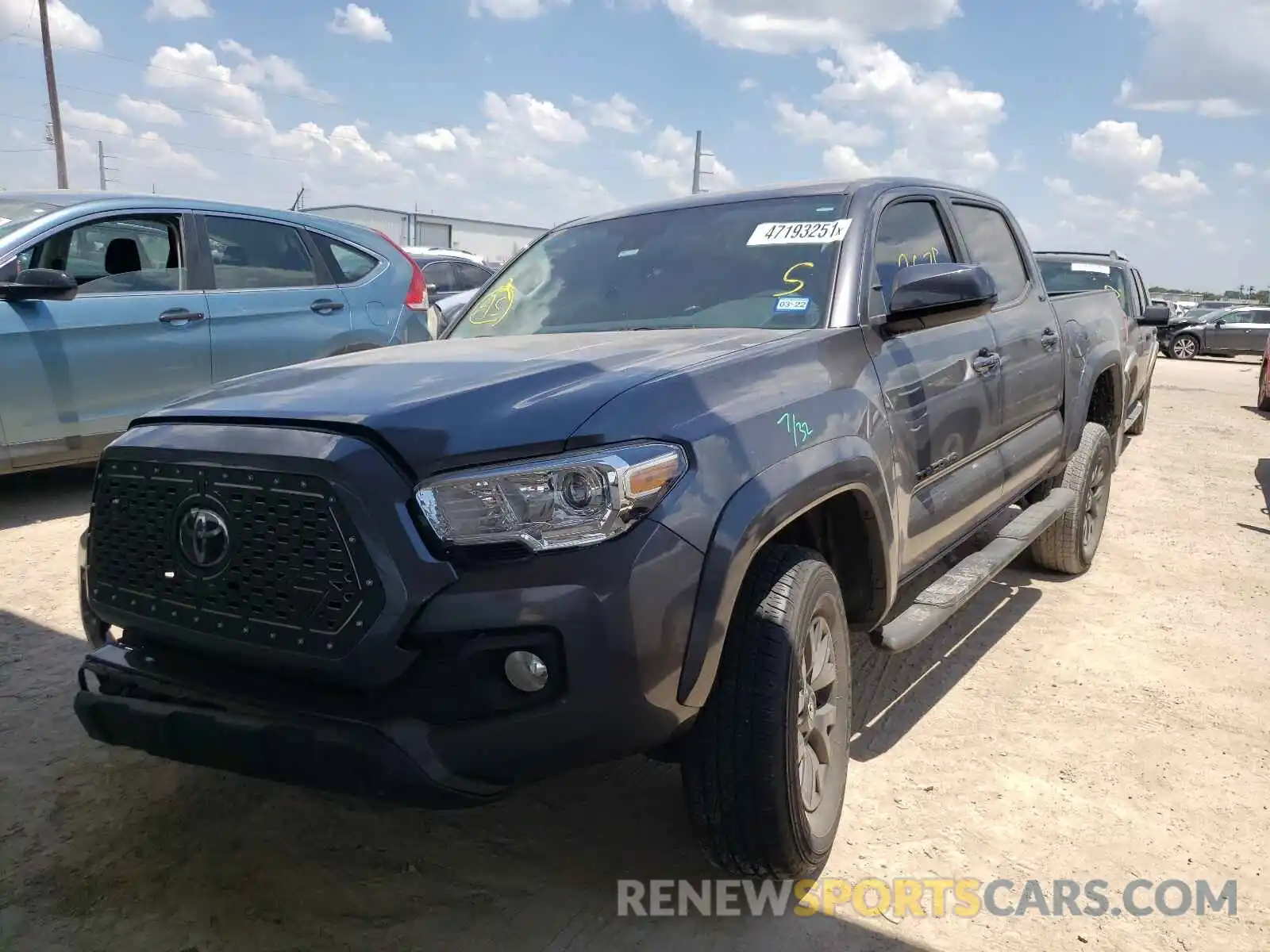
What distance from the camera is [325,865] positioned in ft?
8.40

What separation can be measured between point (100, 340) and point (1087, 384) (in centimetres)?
530

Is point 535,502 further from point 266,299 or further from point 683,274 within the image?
point 266,299

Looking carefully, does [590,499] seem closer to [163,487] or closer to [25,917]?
[163,487]

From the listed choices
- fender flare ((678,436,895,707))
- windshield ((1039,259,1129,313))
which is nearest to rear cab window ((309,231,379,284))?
fender flare ((678,436,895,707))

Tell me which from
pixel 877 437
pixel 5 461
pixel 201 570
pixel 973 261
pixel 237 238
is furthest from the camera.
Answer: pixel 237 238

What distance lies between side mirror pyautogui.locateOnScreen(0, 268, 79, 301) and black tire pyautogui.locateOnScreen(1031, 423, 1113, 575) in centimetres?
519

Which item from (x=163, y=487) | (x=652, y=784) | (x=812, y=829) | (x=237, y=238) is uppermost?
(x=237, y=238)

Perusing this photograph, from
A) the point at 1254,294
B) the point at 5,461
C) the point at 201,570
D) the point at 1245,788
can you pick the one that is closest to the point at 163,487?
the point at 201,570

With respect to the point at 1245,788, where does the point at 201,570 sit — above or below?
above

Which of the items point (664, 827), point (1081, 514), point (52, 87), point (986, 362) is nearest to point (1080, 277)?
point (1081, 514)

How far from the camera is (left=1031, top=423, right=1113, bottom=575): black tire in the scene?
16.3 feet

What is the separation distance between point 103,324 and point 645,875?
4572mm

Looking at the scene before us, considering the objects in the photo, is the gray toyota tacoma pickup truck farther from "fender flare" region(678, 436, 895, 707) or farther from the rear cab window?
the rear cab window

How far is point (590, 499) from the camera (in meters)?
1.98
